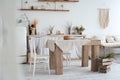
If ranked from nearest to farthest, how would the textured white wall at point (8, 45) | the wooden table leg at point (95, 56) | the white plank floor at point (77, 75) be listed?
1. the textured white wall at point (8, 45)
2. the white plank floor at point (77, 75)
3. the wooden table leg at point (95, 56)

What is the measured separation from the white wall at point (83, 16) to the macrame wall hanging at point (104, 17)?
0.43 feet

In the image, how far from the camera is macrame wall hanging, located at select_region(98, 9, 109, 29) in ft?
24.0

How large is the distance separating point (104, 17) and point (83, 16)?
80 cm

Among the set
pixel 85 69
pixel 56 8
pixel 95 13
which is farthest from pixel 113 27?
pixel 85 69

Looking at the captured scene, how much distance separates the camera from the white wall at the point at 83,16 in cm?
679

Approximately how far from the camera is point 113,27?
24.6 ft

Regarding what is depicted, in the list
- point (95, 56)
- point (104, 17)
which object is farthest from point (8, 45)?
point (104, 17)

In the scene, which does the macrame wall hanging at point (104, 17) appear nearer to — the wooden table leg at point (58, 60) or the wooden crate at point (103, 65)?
the wooden crate at point (103, 65)

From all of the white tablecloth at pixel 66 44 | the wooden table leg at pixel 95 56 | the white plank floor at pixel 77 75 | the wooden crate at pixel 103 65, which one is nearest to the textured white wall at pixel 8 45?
the white plank floor at pixel 77 75

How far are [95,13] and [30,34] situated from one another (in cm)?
239

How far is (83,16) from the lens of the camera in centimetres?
712

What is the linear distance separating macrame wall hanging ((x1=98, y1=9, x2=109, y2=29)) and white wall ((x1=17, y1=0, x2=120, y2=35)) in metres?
0.13

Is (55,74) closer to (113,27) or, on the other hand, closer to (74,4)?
(74,4)

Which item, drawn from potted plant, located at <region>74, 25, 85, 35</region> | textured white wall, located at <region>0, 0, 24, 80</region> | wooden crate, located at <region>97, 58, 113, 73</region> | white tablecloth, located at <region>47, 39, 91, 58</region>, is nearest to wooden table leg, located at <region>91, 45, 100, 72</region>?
wooden crate, located at <region>97, 58, 113, 73</region>
